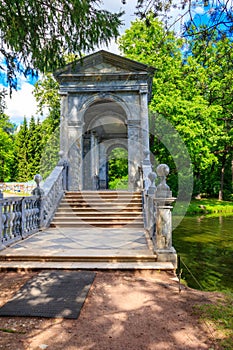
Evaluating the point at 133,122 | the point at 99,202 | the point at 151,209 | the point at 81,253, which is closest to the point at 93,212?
the point at 99,202

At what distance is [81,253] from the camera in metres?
4.64

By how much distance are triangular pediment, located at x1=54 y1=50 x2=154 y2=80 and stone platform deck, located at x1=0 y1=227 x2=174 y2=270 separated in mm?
6515

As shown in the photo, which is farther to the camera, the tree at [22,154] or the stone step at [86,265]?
the tree at [22,154]

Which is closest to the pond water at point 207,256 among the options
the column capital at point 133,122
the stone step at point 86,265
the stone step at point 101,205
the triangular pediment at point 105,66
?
the stone step at point 86,265

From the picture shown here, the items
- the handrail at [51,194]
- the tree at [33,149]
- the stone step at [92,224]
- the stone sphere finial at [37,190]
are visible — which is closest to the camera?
the stone sphere finial at [37,190]

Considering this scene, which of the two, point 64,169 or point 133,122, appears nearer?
point 64,169

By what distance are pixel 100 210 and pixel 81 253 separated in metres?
3.69

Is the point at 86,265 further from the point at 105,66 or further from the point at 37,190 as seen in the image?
the point at 105,66

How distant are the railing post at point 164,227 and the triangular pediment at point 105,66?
6.59 metres

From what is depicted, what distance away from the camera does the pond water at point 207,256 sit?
16.7 feet

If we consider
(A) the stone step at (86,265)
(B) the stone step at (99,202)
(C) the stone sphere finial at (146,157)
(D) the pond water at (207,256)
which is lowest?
(D) the pond water at (207,256)

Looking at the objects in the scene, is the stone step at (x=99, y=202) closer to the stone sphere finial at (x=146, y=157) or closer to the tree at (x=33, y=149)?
the stone sphere finial at (x=146, y=157)

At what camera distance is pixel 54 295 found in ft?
10.4

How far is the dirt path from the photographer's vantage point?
230 centimetres
